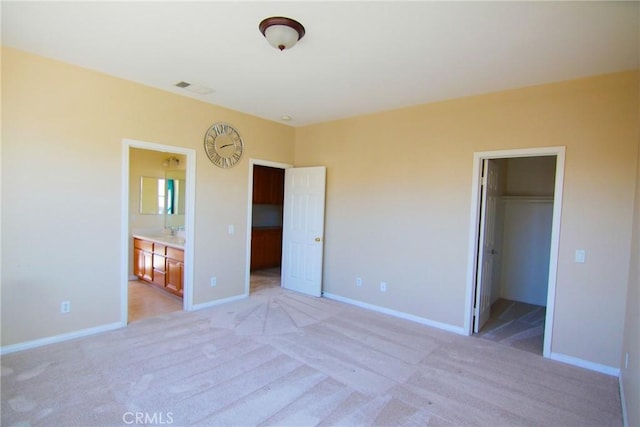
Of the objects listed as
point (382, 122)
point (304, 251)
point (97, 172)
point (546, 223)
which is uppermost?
point (382, 122)

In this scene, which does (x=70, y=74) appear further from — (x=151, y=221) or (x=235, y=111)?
(x=151, y=221)

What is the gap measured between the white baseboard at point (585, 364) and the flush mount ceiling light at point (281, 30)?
3.76 meters

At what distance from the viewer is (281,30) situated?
227 centimetres

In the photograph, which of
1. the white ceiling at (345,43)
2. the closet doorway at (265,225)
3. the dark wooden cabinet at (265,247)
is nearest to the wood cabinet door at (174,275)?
the closet doorway at (265,225)

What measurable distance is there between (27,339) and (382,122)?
4.55 meters

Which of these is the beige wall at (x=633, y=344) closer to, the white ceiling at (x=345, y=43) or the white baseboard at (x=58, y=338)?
the white ceiling at (x=345, y=43)

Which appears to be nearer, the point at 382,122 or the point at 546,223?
the point at 382,122

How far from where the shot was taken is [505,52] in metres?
2.61

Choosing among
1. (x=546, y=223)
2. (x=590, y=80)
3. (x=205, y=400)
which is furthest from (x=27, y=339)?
(x=546, y=223)

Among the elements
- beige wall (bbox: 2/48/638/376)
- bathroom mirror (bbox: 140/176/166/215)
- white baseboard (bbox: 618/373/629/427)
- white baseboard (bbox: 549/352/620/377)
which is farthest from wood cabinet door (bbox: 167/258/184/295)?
white baseboard (bbox: 618/373/629/427)

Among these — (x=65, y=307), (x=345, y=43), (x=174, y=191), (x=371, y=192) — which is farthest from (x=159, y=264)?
(x=345, y=43)

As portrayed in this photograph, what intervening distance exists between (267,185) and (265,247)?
1.36m

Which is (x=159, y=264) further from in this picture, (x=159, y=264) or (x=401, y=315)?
(x=401, y=315)

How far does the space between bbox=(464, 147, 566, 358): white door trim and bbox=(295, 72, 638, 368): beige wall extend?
2.0 inches
